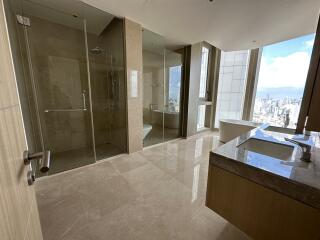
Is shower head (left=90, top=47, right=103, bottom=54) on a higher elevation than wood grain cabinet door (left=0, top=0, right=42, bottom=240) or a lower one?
higher

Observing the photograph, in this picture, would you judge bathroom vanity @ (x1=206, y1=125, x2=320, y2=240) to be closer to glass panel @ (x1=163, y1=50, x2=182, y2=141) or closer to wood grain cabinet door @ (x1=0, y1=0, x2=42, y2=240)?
wood grain cabinet door @ (x1=0, y1=0, x2=42, y2=240)

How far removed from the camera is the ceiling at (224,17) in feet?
6.49

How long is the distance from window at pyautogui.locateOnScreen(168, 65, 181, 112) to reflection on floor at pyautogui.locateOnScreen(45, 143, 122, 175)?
216 cm

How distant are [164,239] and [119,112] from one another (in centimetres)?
243

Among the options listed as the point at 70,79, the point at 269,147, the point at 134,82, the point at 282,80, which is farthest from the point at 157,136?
the point at 282,80

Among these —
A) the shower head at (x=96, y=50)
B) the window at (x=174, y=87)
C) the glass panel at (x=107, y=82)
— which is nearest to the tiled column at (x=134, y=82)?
the glass panel at (x=107, y=82)

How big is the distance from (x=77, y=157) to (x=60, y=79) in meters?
1.66

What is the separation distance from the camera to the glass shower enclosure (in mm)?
2326

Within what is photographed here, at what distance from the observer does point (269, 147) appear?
1.32 metres

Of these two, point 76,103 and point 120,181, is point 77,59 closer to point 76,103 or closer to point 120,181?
point 76,103

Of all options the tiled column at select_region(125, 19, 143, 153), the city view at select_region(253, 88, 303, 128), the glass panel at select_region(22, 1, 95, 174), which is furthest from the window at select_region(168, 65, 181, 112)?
the city view at select_region(253, 88, 303, 128)

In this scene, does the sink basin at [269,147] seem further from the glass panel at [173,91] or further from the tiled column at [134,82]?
the glass panel at [173,91]

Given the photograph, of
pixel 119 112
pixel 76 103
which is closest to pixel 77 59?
pixel 76 103

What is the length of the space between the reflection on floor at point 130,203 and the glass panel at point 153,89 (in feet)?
4.19
